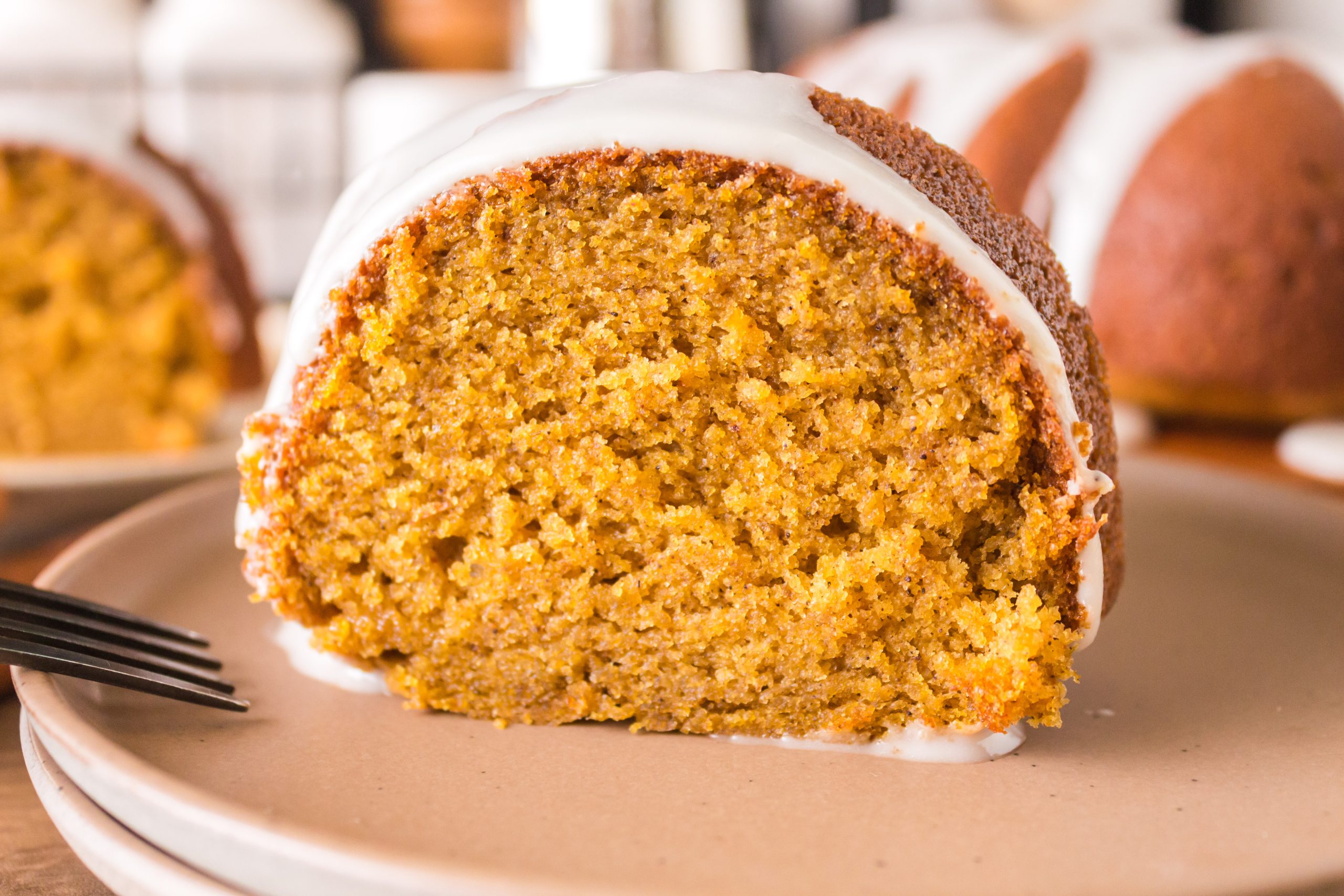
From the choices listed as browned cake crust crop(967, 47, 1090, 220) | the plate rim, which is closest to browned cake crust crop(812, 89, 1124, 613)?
the plate rim

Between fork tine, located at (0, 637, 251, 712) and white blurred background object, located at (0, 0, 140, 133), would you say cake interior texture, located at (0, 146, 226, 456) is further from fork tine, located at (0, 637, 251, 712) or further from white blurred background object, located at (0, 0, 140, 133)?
white blurred background object, located at (0, 0, 140, 133)

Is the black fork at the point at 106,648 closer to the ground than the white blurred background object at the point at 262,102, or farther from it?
farther from it

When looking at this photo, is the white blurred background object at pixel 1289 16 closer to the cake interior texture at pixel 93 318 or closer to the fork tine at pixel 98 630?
the cake interior texture at pixel 93 318

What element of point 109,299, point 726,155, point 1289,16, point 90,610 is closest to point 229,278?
point 109,299

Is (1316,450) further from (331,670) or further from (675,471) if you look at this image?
(331,670)

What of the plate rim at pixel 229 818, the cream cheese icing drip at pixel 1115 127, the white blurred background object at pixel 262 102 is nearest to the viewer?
the plate rim at pixel 229 818

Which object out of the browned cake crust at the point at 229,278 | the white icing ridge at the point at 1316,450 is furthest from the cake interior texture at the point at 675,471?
the white icing ridge at the point at 1316,450
